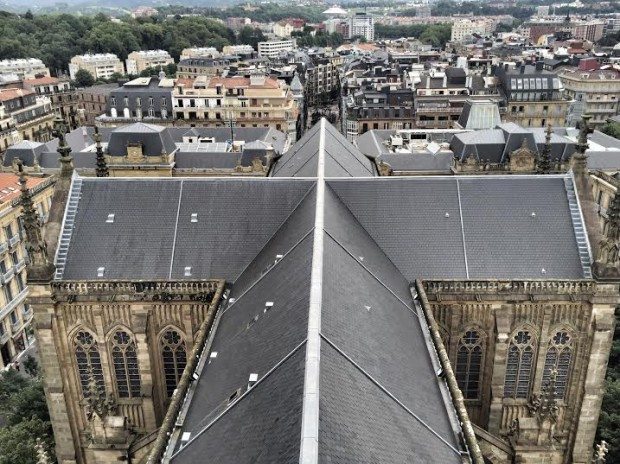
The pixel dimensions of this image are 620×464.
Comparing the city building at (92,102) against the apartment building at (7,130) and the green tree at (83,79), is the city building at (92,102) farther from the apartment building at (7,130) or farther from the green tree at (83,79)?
the green tree at (83,79)

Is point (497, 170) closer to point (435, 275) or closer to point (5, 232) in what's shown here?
point (435, 275)

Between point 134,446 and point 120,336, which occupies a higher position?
point 120,336

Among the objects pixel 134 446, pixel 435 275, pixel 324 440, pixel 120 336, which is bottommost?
pixel 134 446

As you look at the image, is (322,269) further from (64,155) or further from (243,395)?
(64,155)

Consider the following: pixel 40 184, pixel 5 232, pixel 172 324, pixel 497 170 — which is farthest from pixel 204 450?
pixel 497 170

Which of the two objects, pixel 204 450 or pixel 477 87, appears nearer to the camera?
pixel 204 450
